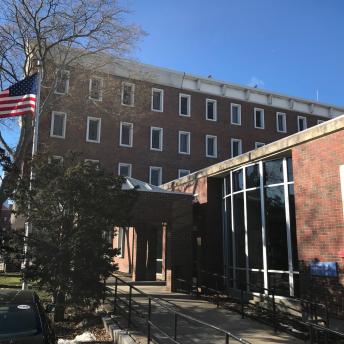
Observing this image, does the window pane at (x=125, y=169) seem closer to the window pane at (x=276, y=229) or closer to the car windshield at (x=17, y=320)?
the window pane at (x=276, y=229)

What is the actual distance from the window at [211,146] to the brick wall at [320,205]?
27486 mm

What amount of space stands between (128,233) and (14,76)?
10439 millimetres

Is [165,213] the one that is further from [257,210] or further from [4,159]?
[4,159]

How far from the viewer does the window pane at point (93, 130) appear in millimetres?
36122

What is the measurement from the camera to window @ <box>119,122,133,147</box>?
37022 mm

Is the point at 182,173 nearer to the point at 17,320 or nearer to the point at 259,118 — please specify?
the point at 259,118

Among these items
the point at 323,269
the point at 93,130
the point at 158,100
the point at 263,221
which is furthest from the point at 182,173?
the point at 323,269

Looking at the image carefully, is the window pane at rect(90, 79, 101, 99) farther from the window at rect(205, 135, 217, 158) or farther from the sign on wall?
the window at rect(205, 135, 217, 158)

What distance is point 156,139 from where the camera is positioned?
38.6m

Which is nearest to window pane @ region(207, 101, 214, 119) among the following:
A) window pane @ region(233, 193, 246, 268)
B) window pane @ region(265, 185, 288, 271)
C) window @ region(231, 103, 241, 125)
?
window @ region(231, 103, 241, 125)

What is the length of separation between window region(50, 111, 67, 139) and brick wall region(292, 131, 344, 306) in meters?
25.2

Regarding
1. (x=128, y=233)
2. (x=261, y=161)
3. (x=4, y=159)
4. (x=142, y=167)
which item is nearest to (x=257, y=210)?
(x=261, y=161)

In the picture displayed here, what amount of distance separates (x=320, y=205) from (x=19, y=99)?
1028 centimetres

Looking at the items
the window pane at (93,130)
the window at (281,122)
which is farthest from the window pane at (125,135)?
the window at (281,122)
